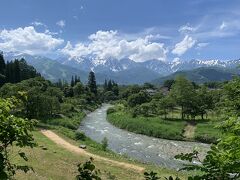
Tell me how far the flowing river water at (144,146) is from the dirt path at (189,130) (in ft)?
12.5

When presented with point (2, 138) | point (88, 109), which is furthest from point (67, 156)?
point (88, 109)

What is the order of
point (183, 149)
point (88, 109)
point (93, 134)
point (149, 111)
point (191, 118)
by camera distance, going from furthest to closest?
point (88, 109)
point (149, 111)
point (191, 118)
point (93, 134)
point (183, 149)

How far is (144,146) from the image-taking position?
183ft

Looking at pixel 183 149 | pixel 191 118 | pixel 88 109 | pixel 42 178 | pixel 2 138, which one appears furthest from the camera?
pixel 88 109

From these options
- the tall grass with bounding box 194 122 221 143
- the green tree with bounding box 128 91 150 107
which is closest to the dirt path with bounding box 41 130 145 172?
the tall grass with bounding box 194 122 221 143

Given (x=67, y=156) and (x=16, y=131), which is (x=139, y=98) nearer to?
(x=67, y=156)

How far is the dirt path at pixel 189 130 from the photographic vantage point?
66.4 m

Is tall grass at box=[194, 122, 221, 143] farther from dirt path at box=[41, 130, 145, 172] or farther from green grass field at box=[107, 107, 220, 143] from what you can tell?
dirt path at box=[41, 130, 145, 172]

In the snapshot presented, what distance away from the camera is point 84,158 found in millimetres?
38781

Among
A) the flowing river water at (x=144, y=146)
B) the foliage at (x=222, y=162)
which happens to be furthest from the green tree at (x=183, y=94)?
the foliage at (x=222, y=162)

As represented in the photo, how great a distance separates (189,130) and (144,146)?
17778 mm

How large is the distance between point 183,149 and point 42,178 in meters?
31.1

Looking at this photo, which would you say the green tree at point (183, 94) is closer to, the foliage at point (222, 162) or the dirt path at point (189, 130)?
the dirt path at point (189, 130)

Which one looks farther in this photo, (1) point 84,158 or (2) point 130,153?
(2) point 130,153
